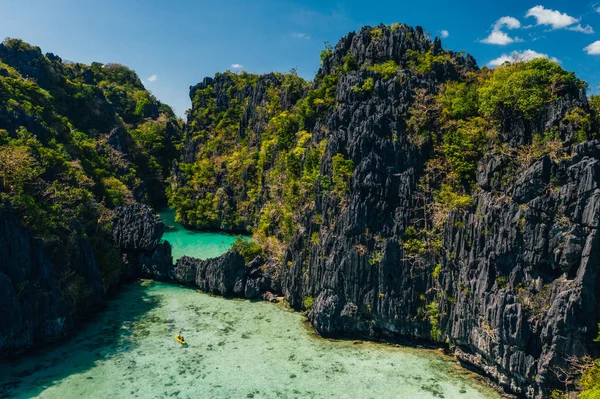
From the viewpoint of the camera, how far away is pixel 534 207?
15.2 m

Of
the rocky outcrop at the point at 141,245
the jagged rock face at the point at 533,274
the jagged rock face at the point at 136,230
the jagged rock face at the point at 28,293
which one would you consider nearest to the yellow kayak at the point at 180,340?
the jagged rock face at the point at 28,293

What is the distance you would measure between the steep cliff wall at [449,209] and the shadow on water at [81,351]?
Result: 31.5ft

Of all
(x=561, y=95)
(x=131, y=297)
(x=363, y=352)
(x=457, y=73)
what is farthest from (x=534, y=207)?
(x=131, y=297)

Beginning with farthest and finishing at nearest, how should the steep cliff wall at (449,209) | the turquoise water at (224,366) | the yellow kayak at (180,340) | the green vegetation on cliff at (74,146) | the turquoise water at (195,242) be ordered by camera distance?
the turquoise water at (195,242) → the green vegetation on cliff at (74,146) → the yellow kayak at (180,340) → the turquoise water at (224,366) → the steep cliff wall at (449,209)

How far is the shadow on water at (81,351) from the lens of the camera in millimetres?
16203

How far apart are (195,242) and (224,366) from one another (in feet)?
74.1

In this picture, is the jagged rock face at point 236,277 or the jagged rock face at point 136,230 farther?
the jagged rock face at point 136,230

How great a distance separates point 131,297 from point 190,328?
735cm

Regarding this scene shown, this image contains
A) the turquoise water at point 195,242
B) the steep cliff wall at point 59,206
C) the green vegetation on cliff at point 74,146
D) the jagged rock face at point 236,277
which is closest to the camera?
the steep cliff wall at point 59,206

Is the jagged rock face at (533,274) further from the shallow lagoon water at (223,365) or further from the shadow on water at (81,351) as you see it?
the shadow on water at (81,351)

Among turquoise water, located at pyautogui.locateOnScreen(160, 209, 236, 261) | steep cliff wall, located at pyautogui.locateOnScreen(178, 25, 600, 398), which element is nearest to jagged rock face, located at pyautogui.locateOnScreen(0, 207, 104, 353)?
steep cliff wall, located at pyautogui.locateOnScreen(178, 25, 600, 398)

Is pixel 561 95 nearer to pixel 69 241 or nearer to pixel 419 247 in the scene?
pixel 419 247

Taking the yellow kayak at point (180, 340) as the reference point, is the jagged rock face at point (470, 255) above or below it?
above

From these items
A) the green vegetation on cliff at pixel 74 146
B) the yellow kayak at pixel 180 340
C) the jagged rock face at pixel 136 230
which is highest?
the green vegetation on cliff at pixel 74 146
